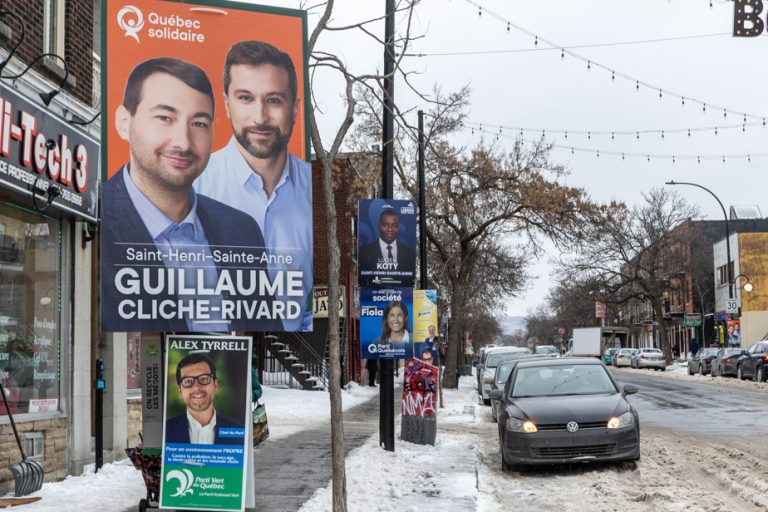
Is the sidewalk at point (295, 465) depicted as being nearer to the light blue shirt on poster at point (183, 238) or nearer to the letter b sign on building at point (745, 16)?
the light blue shirt on poster at point (183, 238)

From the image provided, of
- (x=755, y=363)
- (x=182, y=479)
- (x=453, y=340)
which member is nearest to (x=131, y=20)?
(x=182, y=479)

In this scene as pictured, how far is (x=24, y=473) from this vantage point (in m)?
9.07

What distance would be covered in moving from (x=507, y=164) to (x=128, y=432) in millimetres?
17812

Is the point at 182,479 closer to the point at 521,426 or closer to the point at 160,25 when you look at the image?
the point at 160,25

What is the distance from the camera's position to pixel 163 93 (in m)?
6.85

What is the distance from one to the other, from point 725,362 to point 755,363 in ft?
15.9

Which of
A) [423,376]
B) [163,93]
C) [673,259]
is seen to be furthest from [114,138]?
[673,259]

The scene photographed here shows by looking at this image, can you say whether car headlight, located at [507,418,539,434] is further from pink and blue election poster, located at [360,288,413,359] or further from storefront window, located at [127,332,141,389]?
storefront window, located at [127,332,141,389]

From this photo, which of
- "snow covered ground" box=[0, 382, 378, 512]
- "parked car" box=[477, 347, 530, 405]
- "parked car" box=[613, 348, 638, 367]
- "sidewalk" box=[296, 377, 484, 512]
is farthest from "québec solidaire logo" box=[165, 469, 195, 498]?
"parked car" box=[613, 348, 638, 367]

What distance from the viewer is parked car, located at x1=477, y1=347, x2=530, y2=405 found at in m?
25.0

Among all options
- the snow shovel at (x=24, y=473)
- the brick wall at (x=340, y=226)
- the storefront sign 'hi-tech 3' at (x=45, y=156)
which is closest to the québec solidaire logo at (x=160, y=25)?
the storefront sign 'hi-tech 3' at (x=45, y=156)

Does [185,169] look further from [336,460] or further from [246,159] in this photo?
[336,460]

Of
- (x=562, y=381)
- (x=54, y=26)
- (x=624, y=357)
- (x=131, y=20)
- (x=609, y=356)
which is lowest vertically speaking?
(x=609, y=356)

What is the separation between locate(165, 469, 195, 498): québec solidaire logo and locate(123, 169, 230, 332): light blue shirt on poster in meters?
1.08
